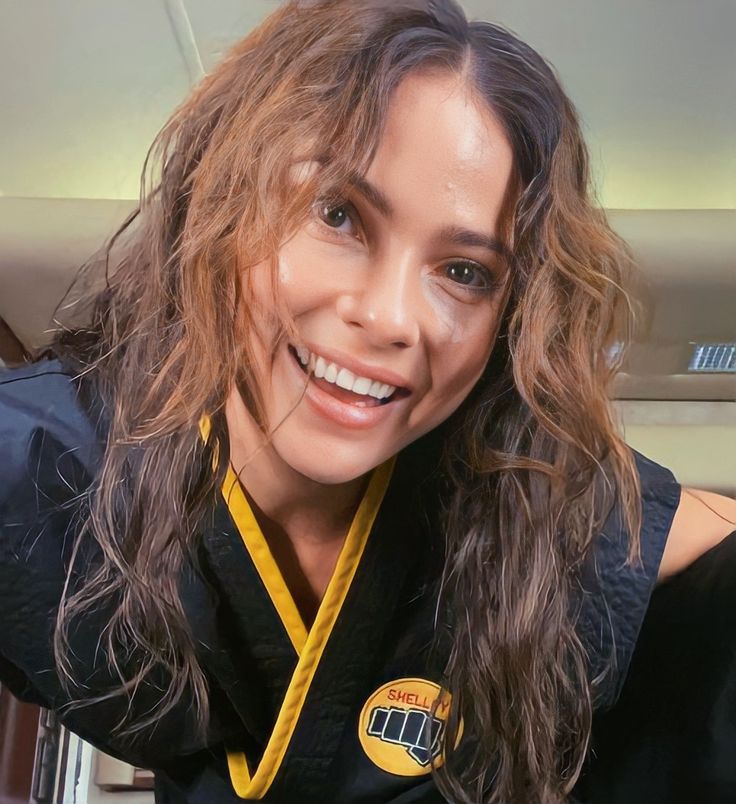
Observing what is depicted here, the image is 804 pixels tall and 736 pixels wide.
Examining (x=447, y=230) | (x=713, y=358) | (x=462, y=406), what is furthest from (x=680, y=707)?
(x=713, y=358)

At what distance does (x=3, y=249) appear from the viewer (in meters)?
0.75

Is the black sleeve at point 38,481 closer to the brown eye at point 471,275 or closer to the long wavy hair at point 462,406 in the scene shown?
the long wavy hair at point 462,406

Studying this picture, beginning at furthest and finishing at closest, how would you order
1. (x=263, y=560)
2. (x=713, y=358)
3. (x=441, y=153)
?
(x=713, y=358)
(x=263, y=560)
(x=441, y=153)

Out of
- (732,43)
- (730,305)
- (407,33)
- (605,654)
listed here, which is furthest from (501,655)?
(732,43)

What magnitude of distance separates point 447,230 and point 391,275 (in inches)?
Result: 1.4

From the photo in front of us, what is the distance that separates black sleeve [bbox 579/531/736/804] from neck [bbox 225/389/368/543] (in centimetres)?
21

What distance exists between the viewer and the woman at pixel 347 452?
43 cm

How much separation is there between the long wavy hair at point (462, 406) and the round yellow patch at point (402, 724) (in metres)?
0.02

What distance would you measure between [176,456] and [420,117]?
0.22 m

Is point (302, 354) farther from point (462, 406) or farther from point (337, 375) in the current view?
point (462, 406)

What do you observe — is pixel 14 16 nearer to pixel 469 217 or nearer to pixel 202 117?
pixel 202 117

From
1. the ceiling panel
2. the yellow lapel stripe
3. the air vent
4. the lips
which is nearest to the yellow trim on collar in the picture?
the yellow lapel stripe

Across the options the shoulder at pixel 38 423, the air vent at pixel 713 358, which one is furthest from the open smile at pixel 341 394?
the air vent at pixel 713 358

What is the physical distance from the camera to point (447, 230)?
0.42 metres
